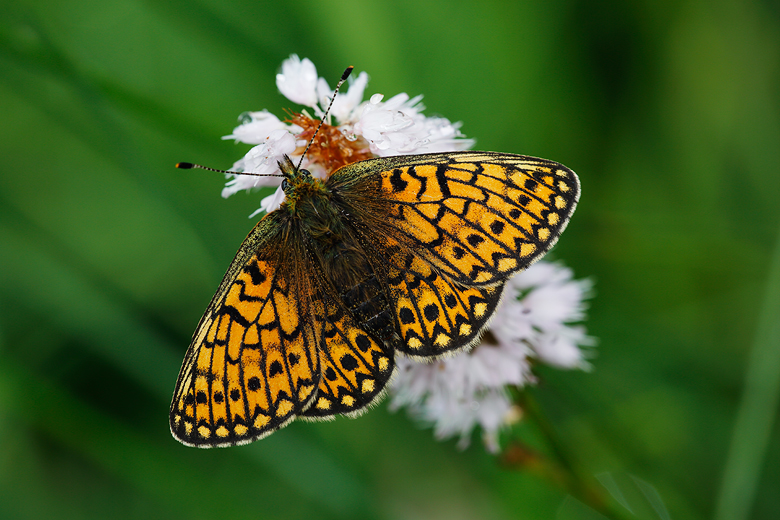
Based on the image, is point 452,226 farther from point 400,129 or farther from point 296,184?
point 296,184

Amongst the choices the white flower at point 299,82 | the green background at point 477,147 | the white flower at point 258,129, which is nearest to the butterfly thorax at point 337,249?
the white flower at point 258,129

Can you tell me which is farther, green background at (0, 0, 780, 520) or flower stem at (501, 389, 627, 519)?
green background at (0, 0, 780, 520)

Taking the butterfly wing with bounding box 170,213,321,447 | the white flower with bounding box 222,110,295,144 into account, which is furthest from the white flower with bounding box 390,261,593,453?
the white flower with bounding box 222,110,295,144

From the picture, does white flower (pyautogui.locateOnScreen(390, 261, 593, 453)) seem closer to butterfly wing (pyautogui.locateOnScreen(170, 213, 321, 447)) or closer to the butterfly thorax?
the butterfly thorax

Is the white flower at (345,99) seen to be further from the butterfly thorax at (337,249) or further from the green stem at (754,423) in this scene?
the green stem at (754,423)

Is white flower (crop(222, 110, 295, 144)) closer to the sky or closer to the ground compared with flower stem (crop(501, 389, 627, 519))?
closer to the sky

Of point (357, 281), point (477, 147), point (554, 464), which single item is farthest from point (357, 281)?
point (477, 147)

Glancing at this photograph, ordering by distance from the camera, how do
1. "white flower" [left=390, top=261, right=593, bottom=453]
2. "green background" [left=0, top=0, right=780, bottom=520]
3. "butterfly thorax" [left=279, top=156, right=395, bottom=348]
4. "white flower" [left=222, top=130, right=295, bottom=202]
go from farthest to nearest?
"green background" [left=0, top=0, right=780, bottom=520]
"white flower" [left=390, top=261, right=593, bottom=453]
"butterfly thorax" [left=279, top=156, right=395, bottom=348]
"white flower" [left=222, top=130, right=295, bottom=202]
